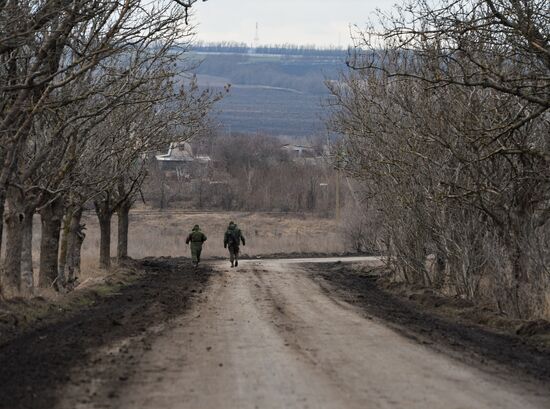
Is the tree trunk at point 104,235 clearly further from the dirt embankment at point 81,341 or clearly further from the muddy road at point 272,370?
the muddy road at point 272,370

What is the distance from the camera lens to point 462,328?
1675cm

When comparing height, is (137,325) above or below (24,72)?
below

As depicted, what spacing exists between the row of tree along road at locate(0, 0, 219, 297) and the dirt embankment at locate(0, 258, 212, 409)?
1.72 meters

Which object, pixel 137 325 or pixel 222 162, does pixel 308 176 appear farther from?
pixel 137 325

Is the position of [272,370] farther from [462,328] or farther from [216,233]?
[216,233]

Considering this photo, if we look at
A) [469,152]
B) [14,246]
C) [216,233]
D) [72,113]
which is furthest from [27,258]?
[216,233]

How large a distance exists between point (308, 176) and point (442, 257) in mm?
77440

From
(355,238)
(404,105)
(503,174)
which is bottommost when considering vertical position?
(355,238)

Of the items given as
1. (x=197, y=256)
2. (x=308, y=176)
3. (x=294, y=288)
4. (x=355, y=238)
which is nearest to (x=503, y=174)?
(x=294, y=288)

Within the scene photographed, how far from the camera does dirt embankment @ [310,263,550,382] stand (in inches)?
479

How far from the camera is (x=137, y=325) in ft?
51.2

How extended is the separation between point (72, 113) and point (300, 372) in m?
12.1

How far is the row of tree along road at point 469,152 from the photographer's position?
1470cm

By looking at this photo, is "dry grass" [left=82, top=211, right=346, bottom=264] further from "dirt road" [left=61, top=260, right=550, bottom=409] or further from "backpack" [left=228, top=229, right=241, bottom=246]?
"dirt road" [left=61, top=260, right=550, bottom=409]
